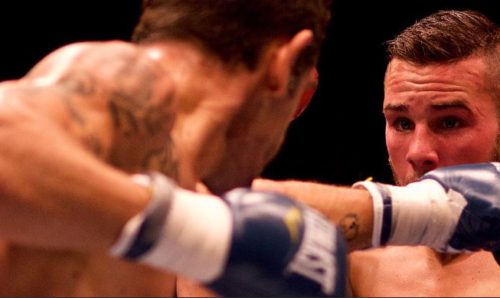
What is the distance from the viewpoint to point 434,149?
1907mm

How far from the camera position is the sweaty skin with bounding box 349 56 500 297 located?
189 cm

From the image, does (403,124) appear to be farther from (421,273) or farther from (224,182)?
(224,182)

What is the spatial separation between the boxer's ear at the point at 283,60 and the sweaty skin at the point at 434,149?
795 mm

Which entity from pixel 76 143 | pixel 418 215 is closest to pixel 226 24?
pixel 76 143

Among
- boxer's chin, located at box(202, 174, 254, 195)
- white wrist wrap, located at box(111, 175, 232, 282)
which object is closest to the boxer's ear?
boxer's chin, located at box(202, 174, 254, 195)

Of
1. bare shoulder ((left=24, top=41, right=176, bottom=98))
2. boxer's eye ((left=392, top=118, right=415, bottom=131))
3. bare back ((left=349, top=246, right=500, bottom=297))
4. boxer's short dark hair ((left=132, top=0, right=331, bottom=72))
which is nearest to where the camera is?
bare shoulder ((left=24, top=41, right=176, bottom=98))

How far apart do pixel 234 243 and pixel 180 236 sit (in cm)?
7

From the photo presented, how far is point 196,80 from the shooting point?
3.74ft

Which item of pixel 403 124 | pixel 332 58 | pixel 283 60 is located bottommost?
pixel 332 58

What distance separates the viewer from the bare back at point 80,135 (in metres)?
0.85

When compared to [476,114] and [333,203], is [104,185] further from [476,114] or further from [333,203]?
[476,114]

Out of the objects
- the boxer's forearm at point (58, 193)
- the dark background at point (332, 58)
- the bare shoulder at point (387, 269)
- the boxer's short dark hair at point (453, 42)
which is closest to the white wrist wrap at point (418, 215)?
the bare shoulder at point (387, 269)

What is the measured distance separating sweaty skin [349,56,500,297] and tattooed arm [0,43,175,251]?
1049 millimetres

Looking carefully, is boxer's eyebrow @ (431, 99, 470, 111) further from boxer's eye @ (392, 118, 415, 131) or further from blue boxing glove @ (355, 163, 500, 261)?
blue boxing glove @ (355, 163, 500, 261)
